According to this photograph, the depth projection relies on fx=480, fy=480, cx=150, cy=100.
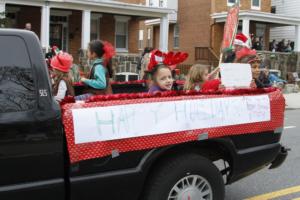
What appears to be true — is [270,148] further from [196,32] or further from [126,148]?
[196,32]

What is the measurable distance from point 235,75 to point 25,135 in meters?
2.49

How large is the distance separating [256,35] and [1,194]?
2714 cm

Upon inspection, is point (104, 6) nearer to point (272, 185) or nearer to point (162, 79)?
point (272, 185)

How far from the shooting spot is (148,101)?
397 cm

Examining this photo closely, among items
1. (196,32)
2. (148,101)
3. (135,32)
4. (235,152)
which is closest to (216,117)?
(235,152)

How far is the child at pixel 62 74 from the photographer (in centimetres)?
538

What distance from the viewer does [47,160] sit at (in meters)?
3.51

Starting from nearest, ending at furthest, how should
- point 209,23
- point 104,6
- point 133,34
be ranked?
1. point 104,6
2. point 133,34
3. point 209,23

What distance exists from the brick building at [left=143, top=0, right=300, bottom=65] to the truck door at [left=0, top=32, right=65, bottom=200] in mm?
22814

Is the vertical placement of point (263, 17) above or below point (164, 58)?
above

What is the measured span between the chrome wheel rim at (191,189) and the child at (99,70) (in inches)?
68.2

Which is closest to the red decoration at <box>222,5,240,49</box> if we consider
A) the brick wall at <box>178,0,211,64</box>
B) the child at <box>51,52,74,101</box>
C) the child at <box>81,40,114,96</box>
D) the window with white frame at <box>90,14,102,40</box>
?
the child at <box>81,40,114,96</box>

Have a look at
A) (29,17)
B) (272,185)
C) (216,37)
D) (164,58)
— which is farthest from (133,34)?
(164,58)

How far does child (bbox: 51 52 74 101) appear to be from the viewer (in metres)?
5.38
